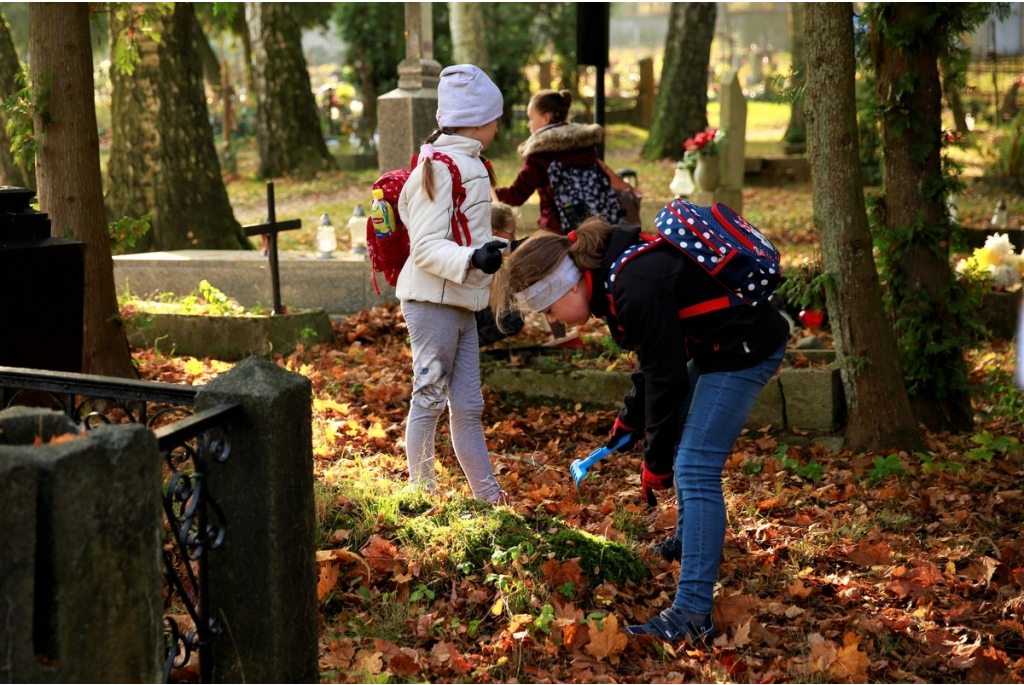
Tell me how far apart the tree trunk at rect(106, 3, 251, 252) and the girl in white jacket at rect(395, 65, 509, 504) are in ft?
25.4

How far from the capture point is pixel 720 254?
346cm

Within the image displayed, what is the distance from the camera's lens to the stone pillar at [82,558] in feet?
7.35

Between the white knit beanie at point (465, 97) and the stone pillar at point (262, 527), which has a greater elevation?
the white knit beanie at point (465, 97)

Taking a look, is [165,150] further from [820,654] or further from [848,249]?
[820,654]

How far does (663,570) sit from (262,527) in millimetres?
1986

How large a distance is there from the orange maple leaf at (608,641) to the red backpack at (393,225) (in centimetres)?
170

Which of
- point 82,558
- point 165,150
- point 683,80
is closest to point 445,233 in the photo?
point 82,558

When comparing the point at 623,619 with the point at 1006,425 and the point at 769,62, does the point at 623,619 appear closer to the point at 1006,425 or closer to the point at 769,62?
the point at 1006,425

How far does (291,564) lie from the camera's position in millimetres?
3057

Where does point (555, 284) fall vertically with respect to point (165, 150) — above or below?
below

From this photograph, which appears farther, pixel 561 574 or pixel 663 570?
pixel 663 570

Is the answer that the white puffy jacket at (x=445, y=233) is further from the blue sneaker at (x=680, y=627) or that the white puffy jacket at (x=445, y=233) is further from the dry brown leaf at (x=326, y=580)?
the blue sneaker at (x=680, y=627)

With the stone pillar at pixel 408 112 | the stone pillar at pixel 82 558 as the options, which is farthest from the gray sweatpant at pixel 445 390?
the stone pillar at pixel 408 112

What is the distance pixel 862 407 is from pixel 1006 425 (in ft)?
4.39
